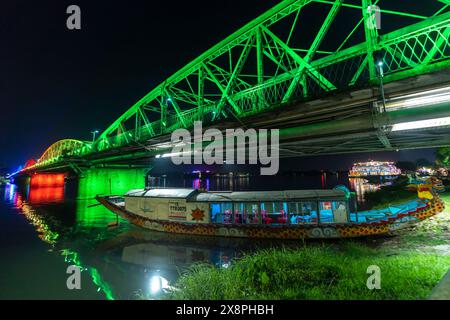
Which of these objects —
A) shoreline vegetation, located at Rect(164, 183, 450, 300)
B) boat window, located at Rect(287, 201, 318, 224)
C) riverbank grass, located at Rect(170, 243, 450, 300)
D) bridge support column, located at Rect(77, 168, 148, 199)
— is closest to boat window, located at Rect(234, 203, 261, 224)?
boat window, located at Rect(287, 201, 318, 224)

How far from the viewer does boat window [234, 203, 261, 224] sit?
16.4m

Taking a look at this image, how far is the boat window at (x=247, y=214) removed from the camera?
1644 cm

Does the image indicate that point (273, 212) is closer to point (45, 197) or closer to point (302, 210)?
point (302, 210)

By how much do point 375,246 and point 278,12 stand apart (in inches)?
699

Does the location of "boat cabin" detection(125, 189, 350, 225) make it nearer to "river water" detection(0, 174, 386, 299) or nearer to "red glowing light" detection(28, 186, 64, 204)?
"river water" detection(0, 174, 386, 299)

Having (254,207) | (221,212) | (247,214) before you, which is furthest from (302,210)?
(221,212)

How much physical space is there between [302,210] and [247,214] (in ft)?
13.1

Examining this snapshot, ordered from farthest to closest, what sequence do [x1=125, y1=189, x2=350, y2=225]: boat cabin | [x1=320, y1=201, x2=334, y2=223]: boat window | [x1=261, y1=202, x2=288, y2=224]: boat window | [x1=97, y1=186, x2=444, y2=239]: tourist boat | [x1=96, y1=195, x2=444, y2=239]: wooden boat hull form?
[x1=261, y1=202, x2=288, y2=224]: boat window, [x1=320, y1=201, x2=334, y2=223]: boat window, [x1=125, y1=189, x2=350, y2=225]: boat cabin, [x1=97, y1=186, x2=444, y2=239]: tourist boat, [x1=96, y1=195, x2=444, y2=239]: wooden boat hull

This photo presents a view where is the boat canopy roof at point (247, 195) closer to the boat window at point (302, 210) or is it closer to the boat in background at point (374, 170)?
the boat window at point (302, 210)

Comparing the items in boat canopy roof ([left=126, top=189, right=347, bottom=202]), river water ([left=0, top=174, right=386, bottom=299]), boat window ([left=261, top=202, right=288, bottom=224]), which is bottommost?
river water ([left=0, top=174, right=386, bottom=299])

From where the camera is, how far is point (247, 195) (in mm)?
17016

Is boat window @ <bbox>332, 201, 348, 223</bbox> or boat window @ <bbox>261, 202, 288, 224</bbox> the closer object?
boat window @ <bbox>332, 201, 348, 223</bbox>
